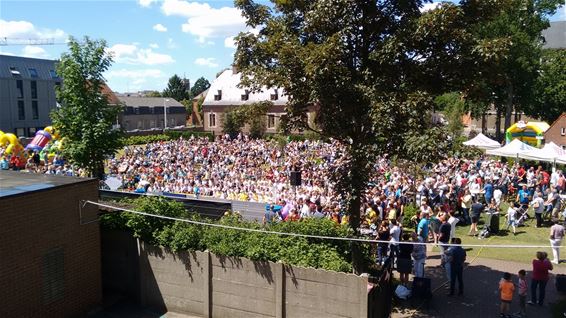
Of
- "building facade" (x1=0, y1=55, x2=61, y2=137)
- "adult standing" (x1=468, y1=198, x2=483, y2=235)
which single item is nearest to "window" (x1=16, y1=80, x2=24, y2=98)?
"building facade" (x1=0, y1=55, x2=61, y2=137)

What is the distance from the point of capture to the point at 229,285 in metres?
11.0

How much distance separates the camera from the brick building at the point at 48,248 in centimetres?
989

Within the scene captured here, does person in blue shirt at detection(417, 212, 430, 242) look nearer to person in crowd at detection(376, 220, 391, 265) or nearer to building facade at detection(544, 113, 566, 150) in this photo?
person in crowd at detection(376, 220, 391, 265)

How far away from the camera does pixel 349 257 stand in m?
11.0

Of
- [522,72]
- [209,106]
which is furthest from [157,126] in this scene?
[522,72]

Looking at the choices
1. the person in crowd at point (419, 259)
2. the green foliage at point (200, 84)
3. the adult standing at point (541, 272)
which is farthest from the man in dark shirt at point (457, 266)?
the green foliage at point (200, 84)

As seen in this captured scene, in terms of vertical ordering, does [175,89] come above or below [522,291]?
above

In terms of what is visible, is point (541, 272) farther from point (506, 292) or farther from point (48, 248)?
point (48, 248)

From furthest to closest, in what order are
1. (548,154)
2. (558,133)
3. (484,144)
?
(558,133)
(484,144)
(548,154)

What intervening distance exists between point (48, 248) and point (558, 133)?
152 feet

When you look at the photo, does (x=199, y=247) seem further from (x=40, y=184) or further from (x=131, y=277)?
(x=40, y=184)

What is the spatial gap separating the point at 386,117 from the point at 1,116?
70988 millimetres

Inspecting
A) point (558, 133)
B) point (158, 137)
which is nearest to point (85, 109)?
point (558, 133)

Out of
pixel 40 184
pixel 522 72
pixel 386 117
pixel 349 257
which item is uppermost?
pixel 522 72
